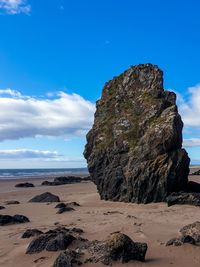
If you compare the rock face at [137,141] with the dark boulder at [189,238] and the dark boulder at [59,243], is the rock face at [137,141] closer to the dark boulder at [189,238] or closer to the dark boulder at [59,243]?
the dark boulder at [189,238]

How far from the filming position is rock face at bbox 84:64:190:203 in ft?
45.6

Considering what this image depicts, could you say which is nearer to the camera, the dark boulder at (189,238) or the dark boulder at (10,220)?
the dark boulder at (189,238)

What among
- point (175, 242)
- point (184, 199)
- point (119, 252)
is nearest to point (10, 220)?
point (119, 252)

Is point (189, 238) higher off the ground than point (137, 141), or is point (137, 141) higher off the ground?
point (137, 141)

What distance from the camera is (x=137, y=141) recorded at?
1595 centimetres

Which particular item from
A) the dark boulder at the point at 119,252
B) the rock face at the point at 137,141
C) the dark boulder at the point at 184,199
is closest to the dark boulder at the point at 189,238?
the dark boulder at the point at 119,252

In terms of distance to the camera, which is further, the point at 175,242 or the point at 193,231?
the point at 193,231

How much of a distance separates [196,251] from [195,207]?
6504 mm

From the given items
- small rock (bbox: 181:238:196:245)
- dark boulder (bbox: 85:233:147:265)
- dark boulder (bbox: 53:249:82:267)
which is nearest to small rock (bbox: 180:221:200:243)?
small rock (bbox: 181:238:196:245)

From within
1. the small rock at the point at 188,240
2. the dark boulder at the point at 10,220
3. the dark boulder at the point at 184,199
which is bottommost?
the dark boulder at the point at 10,220

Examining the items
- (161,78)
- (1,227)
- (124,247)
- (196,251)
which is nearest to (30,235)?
(1,227)

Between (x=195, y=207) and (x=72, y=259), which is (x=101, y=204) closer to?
(x=195, y=207)

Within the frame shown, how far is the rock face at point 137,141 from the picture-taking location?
13906 mm

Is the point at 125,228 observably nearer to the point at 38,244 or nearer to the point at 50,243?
the point at 50,243
